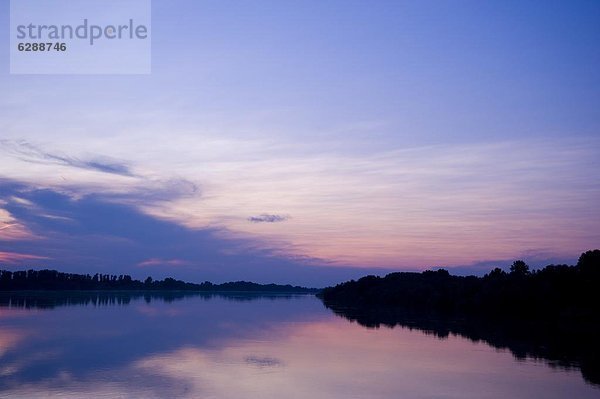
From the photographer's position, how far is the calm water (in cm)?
1764

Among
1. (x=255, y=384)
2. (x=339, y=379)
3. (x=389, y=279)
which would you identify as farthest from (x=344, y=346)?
(x=389, y=279)

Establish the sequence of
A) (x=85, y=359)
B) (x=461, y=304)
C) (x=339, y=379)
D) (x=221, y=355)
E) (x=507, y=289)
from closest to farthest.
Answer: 1. (x=339, y=379)
2. (x=85, y=359)
3. (x=221, y=355)
4. (x=507, y=289)
5. (x=461, y=304)

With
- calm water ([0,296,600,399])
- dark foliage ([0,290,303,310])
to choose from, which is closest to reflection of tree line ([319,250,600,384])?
calm water ([0,296,600,399])

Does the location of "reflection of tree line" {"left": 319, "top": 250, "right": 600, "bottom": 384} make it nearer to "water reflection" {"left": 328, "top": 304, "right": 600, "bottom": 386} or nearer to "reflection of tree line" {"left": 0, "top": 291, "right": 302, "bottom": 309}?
"water reflection" {"left": 328, "top": 304, "right": 600, "bottom": 386}

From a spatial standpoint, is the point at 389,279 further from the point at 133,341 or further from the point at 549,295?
the point at 133,341

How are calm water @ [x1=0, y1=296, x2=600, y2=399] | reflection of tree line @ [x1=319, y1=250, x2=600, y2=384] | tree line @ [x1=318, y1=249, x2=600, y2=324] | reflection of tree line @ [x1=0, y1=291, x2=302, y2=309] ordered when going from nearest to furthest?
calm water @ [x1=0, y1=296, x2=600, y2=399] → reflection of tree line @ [x1=319, y1=250, x2=600, y2=384] → tree line @ [x1=318, y1=249, x2=600, y2=324] → reflection of tree line @ [x1=0, y1=291, x2=302, y2=309]

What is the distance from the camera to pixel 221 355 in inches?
989

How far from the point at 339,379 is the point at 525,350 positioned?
1287 centimetres

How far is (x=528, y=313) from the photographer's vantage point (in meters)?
50.4

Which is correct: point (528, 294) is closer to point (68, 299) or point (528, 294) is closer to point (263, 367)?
point (263, 367)

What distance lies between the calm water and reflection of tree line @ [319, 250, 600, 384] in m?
2.29

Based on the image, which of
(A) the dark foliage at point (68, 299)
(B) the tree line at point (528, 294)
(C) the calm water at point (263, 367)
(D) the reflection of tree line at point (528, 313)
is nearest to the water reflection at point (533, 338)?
(D) the reflection of tree line at point (528, 313)

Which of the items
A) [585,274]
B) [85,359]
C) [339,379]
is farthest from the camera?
[585,274]

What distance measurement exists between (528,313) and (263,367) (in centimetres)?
3592
